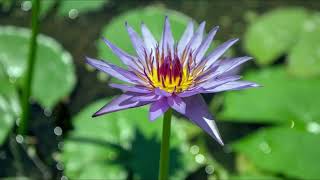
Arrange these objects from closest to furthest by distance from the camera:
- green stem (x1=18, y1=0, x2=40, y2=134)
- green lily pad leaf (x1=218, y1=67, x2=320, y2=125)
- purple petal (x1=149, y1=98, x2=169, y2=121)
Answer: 1. purple petal (x1=149, y1=98, x2=169, y2=121)
2. green stem (x1=18, y1=0, x2=40, y2=134)
3. green lily pad leaf (x1=218, y1=67, x2=320, y2=125)

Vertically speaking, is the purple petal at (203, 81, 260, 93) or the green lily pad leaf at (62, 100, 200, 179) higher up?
the purple petal at (203, 81, 260, 93)

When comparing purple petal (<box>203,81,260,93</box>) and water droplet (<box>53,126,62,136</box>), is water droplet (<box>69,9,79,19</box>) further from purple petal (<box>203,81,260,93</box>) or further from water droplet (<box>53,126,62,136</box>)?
purple petal (<box>203,81,260,93</box>)

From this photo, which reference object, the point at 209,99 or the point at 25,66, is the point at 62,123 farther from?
the point at 209,99

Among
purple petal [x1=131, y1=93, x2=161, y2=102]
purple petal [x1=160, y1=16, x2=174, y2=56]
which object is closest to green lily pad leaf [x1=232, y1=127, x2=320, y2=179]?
purple petal [x1=160, y1=16, x2=174, y2=56]

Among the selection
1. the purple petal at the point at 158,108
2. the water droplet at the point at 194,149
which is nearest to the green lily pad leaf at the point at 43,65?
the water droplet at the point at 194,149

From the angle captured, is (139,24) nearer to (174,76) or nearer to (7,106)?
(7,106)

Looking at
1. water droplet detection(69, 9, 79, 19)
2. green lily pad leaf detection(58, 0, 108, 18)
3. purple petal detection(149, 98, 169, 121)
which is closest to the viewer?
purple petal detection(149, 98, 169, 121)

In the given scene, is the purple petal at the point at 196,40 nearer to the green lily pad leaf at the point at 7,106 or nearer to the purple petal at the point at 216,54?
the purple petal at the point at 216,54
